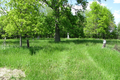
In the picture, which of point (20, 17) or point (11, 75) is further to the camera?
point (20, 17)

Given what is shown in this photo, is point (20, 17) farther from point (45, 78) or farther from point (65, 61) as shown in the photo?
point (45, 78)

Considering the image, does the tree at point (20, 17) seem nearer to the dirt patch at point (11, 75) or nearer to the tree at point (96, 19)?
the dirt patch at point (11, 75)

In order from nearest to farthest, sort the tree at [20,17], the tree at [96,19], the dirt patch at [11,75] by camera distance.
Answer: the dirt patch at [11,75] → the tree at [20,17] → the tree at [96,19]

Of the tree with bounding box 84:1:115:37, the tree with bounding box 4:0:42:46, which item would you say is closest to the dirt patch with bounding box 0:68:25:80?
the tree with bounding box 4:0:42:46

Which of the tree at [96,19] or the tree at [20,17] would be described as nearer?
the tree at [20,17]

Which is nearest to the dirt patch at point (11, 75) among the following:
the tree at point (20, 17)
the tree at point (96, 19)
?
the tree at point (20, 17)

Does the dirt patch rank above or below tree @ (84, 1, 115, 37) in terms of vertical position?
below

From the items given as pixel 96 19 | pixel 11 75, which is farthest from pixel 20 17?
pixel 96 19

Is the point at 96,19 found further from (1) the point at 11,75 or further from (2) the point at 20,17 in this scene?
(1) the point at 11,75

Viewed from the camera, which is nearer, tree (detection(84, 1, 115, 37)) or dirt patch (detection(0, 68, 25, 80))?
dirt patch (detection(0, 68, 25, 80))

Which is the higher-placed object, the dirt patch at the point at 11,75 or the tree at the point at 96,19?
the tree at the point at 96,19

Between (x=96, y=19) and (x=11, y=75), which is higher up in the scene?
(x=96, y=19)

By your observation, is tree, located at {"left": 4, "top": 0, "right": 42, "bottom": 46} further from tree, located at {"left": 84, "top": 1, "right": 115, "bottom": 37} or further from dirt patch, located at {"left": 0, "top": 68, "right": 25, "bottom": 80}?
tree, located at {"left": 84, "top": 1, "right": 115, "bottom": 37}

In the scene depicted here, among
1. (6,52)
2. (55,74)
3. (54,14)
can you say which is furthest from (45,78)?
(54,14)
